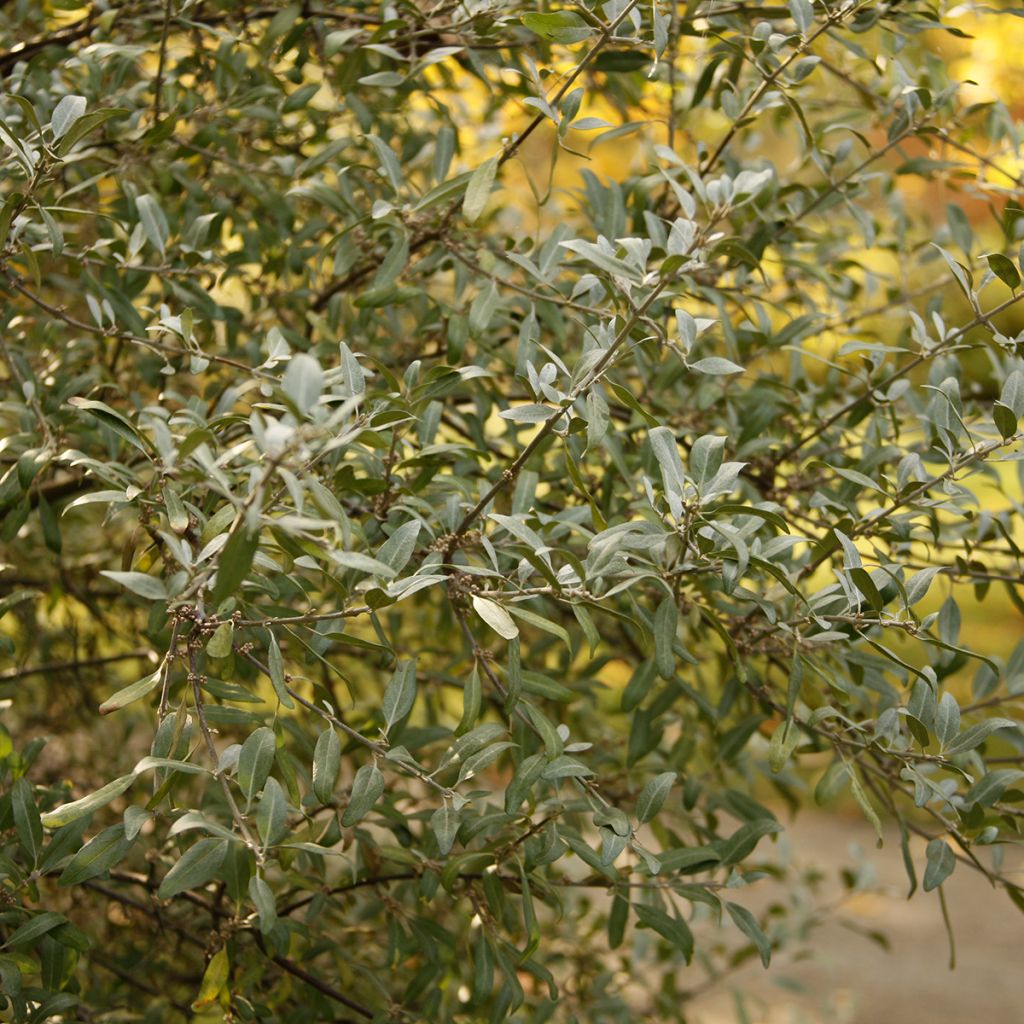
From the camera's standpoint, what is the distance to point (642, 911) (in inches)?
49.6

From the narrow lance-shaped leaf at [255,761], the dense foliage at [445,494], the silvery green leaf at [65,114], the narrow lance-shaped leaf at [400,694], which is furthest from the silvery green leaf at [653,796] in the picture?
the silvery green leaf at [65,114]

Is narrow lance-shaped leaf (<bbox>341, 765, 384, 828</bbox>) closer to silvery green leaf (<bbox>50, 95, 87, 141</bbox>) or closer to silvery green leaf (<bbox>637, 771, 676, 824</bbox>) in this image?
silvery green leaf (<bbox>637, 771, 676, 824</bbox>)

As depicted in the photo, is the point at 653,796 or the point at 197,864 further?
the point at 653,796

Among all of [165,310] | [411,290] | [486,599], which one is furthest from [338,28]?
[486,599]

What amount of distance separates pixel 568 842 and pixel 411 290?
686 mm

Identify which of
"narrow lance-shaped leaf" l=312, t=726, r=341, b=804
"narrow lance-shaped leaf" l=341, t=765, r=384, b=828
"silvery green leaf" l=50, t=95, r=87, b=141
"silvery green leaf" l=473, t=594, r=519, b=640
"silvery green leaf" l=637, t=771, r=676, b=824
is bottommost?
"silvery green leaf" l=637, t=771, r=676, b=824

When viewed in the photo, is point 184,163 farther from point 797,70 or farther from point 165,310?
point 797,70

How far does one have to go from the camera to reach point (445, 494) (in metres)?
1.35

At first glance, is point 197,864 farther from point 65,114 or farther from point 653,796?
point 65,114

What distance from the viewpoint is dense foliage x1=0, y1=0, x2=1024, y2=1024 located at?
1075mm

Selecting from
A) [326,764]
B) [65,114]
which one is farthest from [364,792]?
[65,114]

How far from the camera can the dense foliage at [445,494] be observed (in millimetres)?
1075

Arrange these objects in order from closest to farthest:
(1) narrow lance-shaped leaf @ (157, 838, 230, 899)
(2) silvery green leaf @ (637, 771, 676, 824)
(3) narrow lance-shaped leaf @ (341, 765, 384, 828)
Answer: (1) narrow lance-shaped leaf @ (157, 838, 230, 899), (3) narrow lance-shaped leaf @ (341, 765, 384, 828), (2) silvery green leaf @ (637, 771, 676, 824)

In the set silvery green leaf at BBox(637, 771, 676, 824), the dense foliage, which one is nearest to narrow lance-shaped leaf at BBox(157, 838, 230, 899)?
the dense foliage
